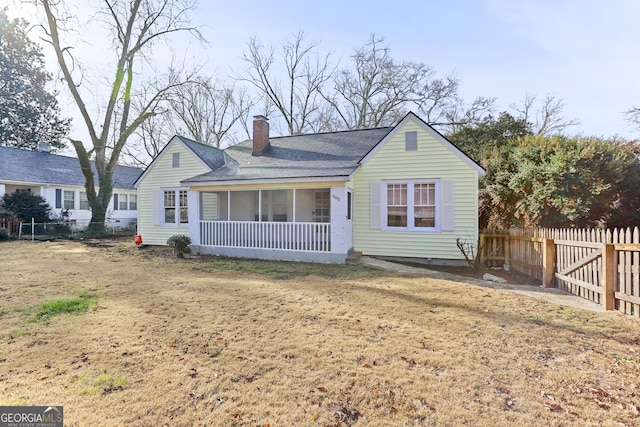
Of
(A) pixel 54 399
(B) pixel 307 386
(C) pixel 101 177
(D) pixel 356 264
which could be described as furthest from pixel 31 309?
(C) pixel 101 177

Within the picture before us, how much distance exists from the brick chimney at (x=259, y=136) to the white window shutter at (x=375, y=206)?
19.3 feet

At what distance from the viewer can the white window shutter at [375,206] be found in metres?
11.5

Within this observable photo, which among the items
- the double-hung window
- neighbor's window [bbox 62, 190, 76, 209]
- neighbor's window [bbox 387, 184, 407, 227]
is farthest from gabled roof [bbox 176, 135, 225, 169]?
neighbor's window [bbox 62, 190, 76, 209]

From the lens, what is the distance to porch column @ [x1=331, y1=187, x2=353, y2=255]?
34.7ft

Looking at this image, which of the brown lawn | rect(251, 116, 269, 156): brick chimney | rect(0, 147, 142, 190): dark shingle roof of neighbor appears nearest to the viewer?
the brown lawn

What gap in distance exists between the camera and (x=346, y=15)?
54.4 feet

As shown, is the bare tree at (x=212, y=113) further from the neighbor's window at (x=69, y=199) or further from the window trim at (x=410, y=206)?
the window trim at (x=410, y=206)

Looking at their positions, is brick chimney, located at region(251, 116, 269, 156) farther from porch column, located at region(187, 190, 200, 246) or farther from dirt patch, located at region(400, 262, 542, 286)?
dirt patch, located at region(400, 262, 542, 286)

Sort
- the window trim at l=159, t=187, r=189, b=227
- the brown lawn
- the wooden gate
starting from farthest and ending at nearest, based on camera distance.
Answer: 1. the window trim at l=159, t=187, r=189, b=227
2. the wooden gate
3. the brown lawn

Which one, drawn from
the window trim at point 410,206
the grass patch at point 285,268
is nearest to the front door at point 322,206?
the window trim at point 410,206

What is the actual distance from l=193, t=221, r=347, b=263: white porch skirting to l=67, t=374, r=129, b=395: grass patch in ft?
25.5

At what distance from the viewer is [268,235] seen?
1170 centimetres

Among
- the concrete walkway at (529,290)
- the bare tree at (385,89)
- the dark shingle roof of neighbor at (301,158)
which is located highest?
the bare tree at (385,89)

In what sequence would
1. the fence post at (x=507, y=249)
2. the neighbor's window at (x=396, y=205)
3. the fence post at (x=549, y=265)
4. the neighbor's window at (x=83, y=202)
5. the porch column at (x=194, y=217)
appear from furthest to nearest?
the neighbor's window at (x=83, y=202)
the porch column at (x=194, y=217)
the neighbor's window at (x=396, y=205)
the fence post at (x=507, y=249)
the fence post at (x=549, y=265)
